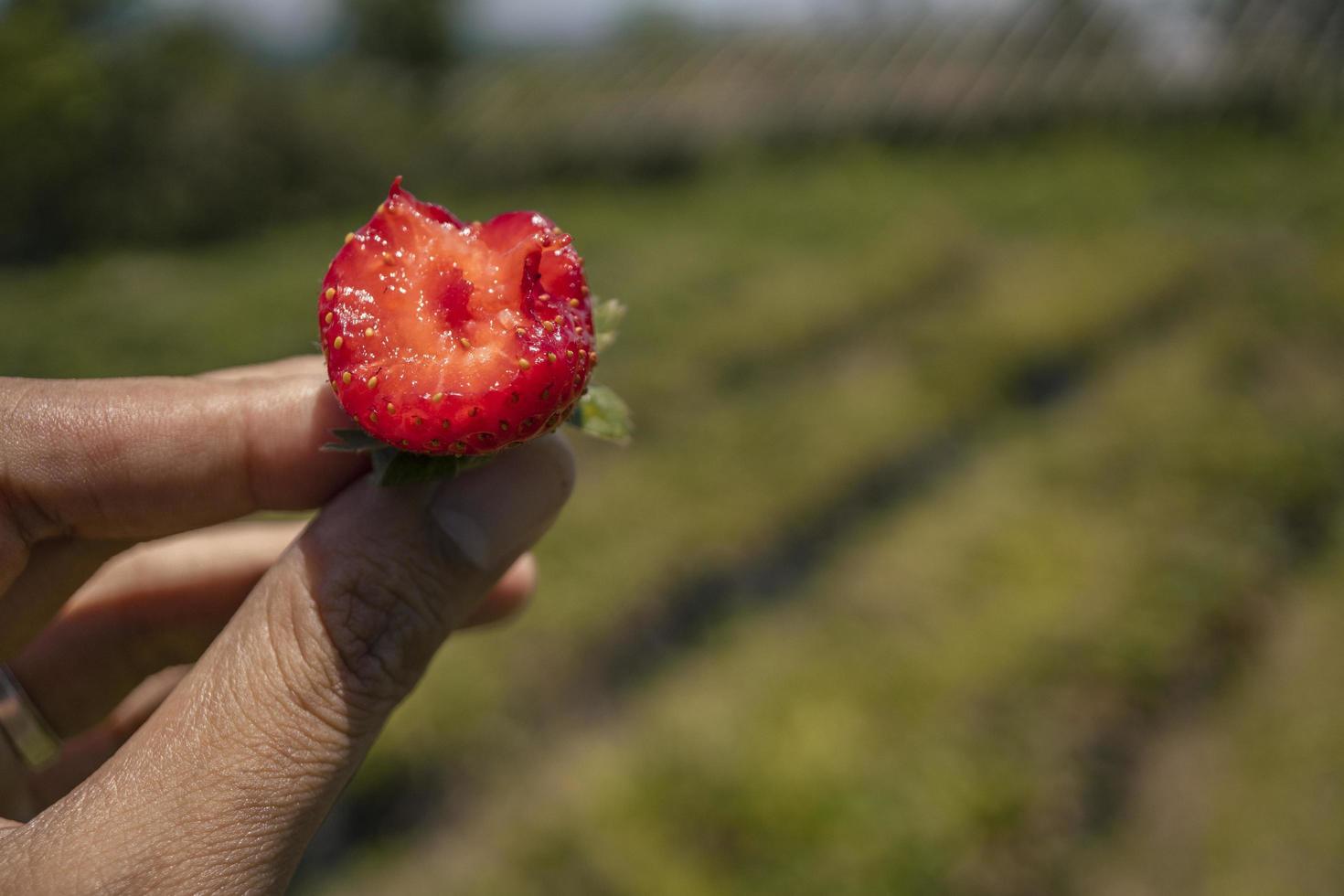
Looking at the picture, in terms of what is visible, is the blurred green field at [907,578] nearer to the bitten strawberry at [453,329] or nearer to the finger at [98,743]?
the finger at [98,743]

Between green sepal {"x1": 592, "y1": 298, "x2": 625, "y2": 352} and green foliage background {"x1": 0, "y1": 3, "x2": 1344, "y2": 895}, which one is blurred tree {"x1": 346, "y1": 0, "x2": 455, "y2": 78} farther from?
green sepal {"x1": 592, "y1": 298, "x2": 625, "y2": 352}

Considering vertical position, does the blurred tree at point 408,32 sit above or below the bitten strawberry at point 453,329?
below

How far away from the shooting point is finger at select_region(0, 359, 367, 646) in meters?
1.23

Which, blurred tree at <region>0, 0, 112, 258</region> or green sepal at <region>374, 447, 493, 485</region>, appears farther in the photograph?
blurred tree at <region>0, 0, 112, 258</region>

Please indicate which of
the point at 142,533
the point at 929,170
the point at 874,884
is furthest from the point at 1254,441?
the point at 929,170

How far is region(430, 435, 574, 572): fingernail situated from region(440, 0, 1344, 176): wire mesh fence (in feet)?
21.5

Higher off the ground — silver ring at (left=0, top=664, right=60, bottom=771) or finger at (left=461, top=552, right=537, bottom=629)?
finger at (left=461, top=552, right=537, bottom=629)

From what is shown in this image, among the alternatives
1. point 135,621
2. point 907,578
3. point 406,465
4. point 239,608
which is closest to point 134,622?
point 135,621

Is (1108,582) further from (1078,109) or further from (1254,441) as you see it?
(1078,109)

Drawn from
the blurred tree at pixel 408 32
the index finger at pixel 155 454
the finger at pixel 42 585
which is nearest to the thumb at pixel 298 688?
the index finger at pixel 155 454

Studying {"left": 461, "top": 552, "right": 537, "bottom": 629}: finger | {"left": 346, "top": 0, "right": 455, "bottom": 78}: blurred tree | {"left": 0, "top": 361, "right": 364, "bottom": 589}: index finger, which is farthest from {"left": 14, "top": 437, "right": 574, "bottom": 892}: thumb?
{"left": 346, "top": 0, "right": 455, "bottom": 78}: blurred tree

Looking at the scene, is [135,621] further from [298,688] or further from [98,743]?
[298,688]

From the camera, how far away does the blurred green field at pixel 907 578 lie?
2.37 meters

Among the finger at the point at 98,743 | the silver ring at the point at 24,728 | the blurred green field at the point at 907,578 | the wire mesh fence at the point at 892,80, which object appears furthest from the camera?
the wire mesh fence at the point at 892,80
